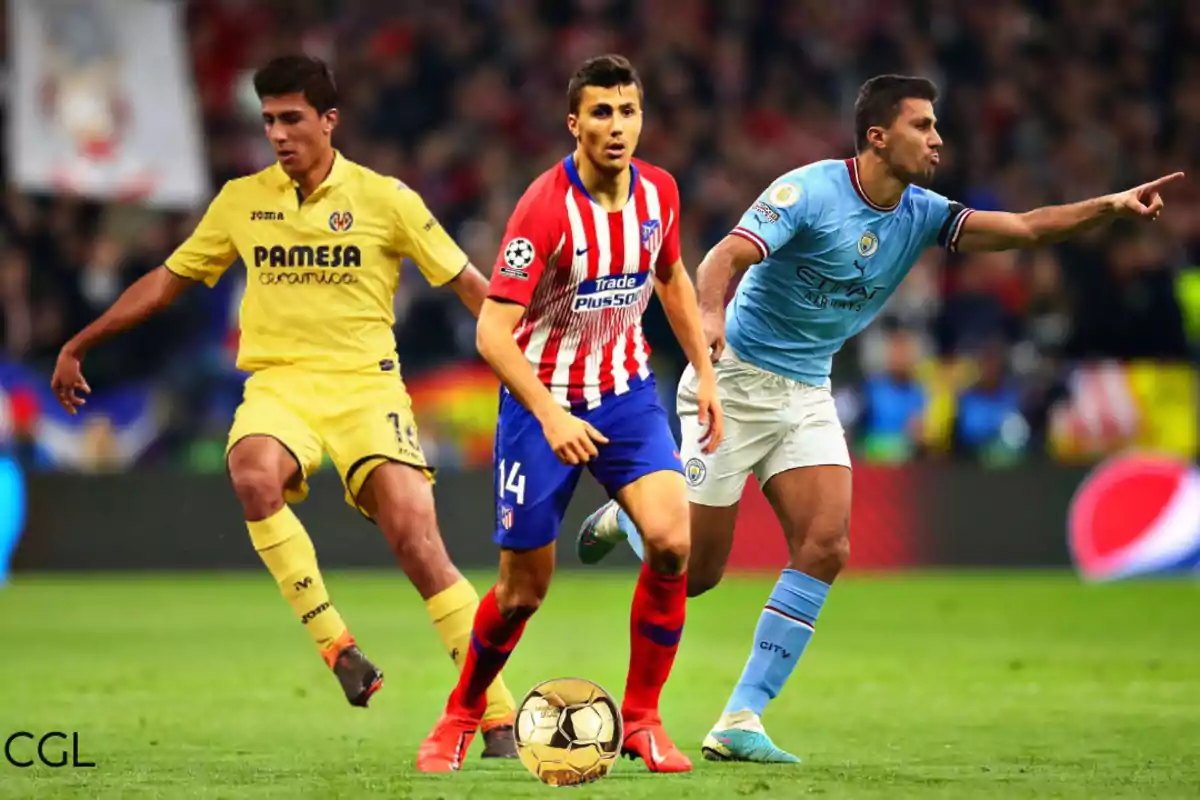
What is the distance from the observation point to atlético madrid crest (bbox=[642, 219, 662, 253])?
6492mm

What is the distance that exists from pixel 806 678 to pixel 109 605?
20.2 ft

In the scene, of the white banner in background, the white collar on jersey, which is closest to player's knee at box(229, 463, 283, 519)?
the white collar on jersey

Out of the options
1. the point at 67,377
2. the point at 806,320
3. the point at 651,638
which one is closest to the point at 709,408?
the point at 651,638

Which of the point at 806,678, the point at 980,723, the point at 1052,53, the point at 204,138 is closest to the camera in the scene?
the point at 980,723

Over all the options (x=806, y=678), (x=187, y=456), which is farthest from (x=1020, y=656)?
(x=187, y=456)

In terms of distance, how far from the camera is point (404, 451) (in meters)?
7.30

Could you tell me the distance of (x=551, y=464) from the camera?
646 cm

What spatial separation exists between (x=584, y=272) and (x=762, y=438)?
1322 millimetres

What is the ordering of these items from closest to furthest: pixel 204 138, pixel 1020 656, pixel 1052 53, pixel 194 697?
1. pixel 194 697
2. pixel 1020 656
3. pixel 204 138
4. pixel 1052 53

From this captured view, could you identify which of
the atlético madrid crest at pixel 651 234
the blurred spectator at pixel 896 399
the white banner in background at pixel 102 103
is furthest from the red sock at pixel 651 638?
the white banner in background at pixel 102 103

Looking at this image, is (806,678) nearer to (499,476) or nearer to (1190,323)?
(499,476)

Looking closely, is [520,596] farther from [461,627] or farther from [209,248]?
[209,248]

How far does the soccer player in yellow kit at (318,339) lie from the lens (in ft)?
23.6

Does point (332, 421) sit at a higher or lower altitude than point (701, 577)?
higher
